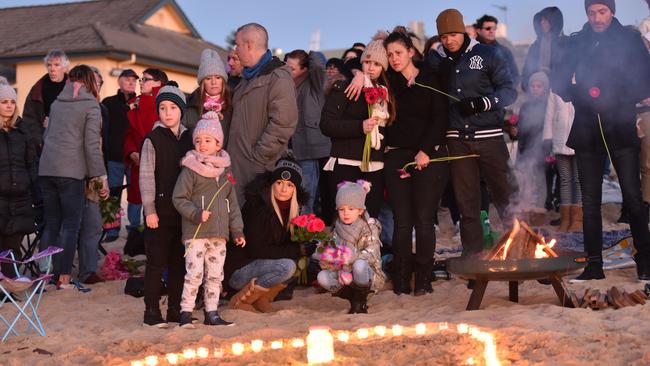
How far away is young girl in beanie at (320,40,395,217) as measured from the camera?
26.5 feet

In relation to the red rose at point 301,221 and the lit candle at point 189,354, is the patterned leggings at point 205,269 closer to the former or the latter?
the red rose at point 301,221

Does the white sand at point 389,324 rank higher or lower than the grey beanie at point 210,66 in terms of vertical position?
lower

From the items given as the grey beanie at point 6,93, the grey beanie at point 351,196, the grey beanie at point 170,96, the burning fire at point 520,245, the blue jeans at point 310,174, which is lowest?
the burning fire at point 520,245

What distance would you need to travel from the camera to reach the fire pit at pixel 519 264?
6547mm

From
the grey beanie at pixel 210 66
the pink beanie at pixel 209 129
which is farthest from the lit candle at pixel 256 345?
the grey beanie at pixel 210 66

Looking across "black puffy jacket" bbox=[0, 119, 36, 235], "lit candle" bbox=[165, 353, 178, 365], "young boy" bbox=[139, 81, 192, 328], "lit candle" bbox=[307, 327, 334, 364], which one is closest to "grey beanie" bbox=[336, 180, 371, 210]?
"young boy" bbox=[139, 81, 192, 328]

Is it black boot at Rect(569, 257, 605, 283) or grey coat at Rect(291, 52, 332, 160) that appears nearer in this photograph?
black boot at Rect(569, 257, 605, 283)

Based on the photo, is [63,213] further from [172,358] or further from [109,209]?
[172,358]

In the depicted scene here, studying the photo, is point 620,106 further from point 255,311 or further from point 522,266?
point 255,311

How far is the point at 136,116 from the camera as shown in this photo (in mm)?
9320

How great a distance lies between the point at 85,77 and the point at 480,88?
386 centimetres

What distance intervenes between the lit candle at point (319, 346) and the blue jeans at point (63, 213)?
4532 mm

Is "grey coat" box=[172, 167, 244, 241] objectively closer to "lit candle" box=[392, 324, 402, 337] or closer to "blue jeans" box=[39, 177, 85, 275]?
"lit candle" box=[392, 324, 402, 337]

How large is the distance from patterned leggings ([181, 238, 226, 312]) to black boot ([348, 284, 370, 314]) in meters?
1.07
